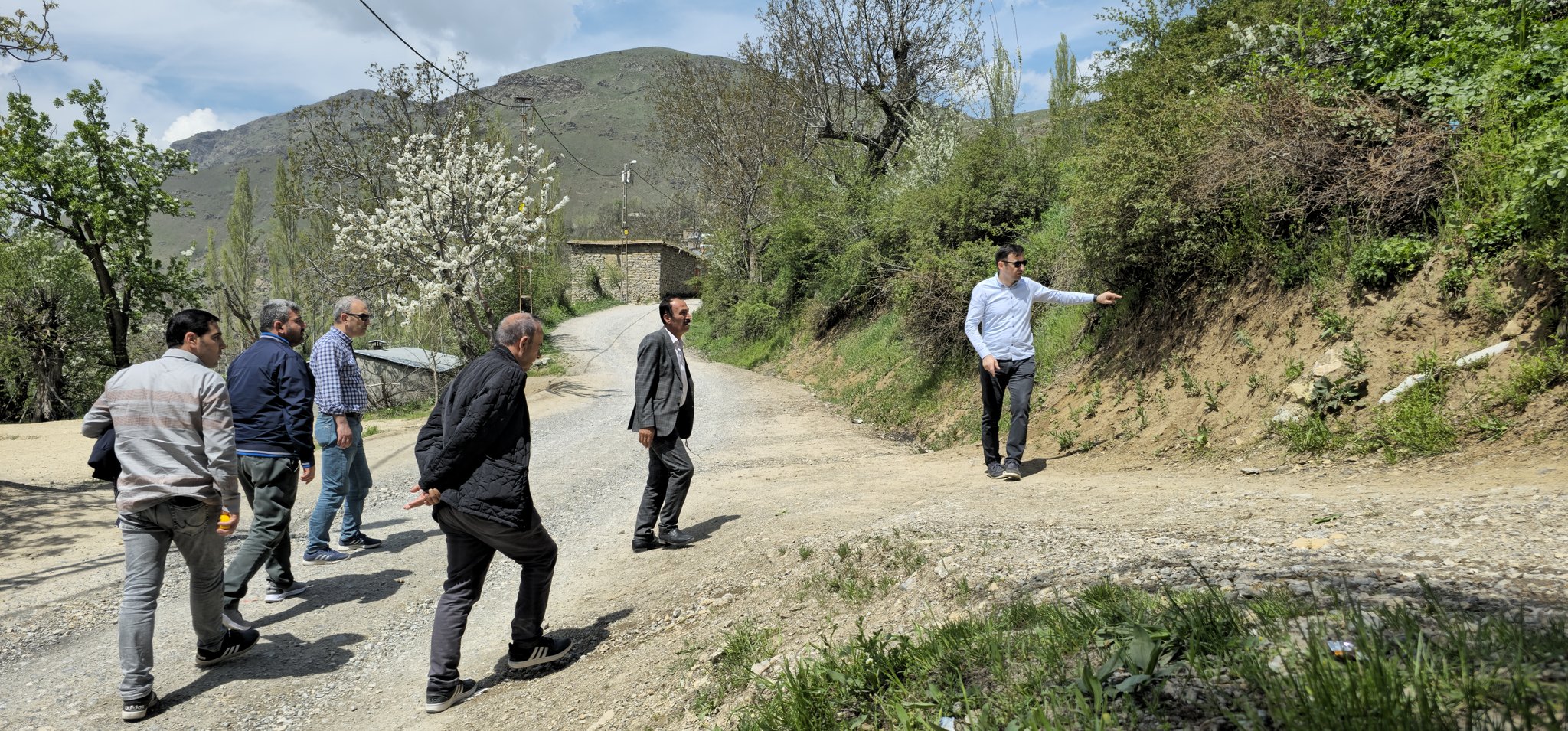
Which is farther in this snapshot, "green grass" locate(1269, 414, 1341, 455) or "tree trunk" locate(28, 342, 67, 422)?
"tree trunk" locate(28, 342, 67, 422)

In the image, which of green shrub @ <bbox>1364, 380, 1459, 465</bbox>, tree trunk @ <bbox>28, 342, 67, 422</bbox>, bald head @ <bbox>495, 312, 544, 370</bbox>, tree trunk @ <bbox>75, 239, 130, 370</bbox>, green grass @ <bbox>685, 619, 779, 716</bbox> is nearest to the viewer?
green grass @ <bbox>685, 619, 779, 716</bbox>

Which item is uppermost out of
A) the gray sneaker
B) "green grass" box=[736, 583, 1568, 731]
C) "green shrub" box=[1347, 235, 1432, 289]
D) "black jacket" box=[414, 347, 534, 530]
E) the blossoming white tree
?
the blossoming white tree

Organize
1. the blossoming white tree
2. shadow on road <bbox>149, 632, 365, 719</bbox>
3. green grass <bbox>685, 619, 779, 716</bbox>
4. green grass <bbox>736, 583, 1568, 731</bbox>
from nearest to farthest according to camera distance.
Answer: green grass <bbox>736, 583, 1568, 731</bbox> → green grass <bbox>685, 619, 779, 716</bbox> → shadow on road <bbox>149, 632, 365, 719</bbox> → the blossoming white tree

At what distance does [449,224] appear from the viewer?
1872 centimetres

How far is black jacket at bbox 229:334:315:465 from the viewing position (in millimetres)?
5102

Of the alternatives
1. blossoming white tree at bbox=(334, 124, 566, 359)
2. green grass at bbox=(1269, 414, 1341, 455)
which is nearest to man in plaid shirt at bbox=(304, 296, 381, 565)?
green grass at bbox=(1269, 414, 1341, 455)

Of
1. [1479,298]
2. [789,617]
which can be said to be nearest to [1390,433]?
[1479,298]

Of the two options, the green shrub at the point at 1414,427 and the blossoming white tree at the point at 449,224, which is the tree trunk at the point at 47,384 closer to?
the blossoming white tree at the point at 449,224

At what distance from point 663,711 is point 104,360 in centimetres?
2590

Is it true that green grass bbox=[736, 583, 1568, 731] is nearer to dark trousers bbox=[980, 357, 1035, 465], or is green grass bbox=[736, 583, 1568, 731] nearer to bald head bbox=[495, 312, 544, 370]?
bald head bbox=[495, 312, 544, 370]

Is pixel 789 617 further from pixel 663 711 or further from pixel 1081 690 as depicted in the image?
pixel 1081 690

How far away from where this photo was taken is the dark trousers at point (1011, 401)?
270 inches

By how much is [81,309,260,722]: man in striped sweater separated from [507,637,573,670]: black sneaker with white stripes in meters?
1.56

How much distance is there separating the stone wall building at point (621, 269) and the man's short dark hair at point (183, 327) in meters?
43.2
